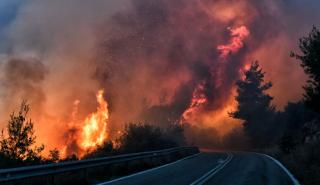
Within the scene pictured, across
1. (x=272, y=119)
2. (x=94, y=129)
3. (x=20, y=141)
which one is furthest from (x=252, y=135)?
(x=20, y=141)

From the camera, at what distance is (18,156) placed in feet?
72.9

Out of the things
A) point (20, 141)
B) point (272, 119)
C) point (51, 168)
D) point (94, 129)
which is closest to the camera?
point (51, 168)

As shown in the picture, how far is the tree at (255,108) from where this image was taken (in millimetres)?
74681

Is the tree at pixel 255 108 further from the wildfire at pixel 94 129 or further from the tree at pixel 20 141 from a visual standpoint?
the tree at pixel 20 141

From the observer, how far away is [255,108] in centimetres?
8000

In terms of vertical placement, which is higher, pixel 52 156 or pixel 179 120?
pixel 179 120

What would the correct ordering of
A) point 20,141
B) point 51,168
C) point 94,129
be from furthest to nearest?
point 94,129 < point 20,141 < point 51,168

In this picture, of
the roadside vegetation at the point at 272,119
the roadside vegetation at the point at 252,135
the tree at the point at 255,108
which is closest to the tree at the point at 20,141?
the roadside vegetation at the point at 252,135

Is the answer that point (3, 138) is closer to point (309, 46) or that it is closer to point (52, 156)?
point (52, 156)

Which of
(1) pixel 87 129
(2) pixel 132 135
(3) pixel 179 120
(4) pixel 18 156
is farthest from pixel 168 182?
(3) pixel 179 120

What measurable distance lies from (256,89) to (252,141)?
37.7ft

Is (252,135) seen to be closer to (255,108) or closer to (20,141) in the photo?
(255,108)

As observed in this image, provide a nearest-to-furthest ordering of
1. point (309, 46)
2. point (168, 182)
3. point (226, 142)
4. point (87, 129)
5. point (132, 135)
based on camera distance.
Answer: point (168, 182)
point (309, 46)
point (132, 135)
point (87, 129)
point (226, 142)

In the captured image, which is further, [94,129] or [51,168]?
[94,129]
